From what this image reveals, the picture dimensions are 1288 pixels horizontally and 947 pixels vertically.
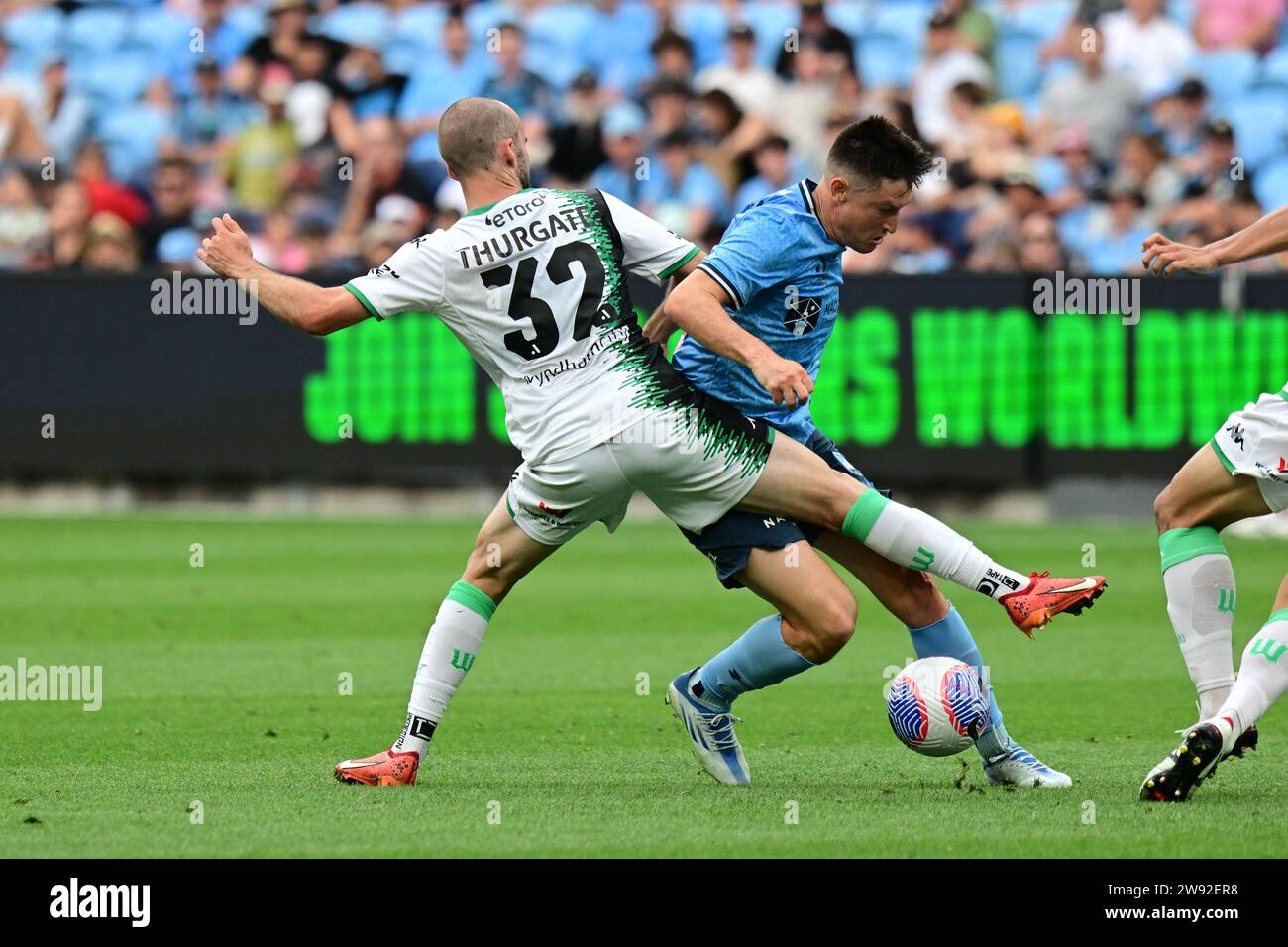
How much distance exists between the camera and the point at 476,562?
260 inches

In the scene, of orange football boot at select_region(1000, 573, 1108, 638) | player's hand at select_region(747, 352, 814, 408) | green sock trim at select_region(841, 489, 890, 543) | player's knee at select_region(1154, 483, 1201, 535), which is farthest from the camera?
player's knee at select_region(1154, 483, 1201, 535)

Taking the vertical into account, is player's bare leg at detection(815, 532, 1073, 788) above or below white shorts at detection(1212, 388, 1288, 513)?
below

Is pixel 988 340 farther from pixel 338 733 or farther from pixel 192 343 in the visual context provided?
pixel 338 733

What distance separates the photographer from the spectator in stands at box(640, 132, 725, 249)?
1830cm

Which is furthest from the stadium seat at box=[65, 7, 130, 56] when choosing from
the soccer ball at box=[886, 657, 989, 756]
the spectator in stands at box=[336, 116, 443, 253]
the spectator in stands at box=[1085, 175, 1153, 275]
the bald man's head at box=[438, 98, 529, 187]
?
the soccer ball at box=[886, 657, 989, 756]

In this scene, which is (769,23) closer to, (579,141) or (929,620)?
(579,141)

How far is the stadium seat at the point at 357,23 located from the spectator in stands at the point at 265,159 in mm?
1403

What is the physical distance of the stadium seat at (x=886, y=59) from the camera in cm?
2030

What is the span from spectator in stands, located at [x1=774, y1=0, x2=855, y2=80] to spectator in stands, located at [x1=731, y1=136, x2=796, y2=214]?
1501 mm

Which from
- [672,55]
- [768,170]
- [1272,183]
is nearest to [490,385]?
[768,170]

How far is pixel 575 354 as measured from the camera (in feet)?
20.6

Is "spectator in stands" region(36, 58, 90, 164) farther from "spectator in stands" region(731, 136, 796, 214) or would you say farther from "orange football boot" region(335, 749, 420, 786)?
"orange football boot" region(335, 749, 420, 786)
